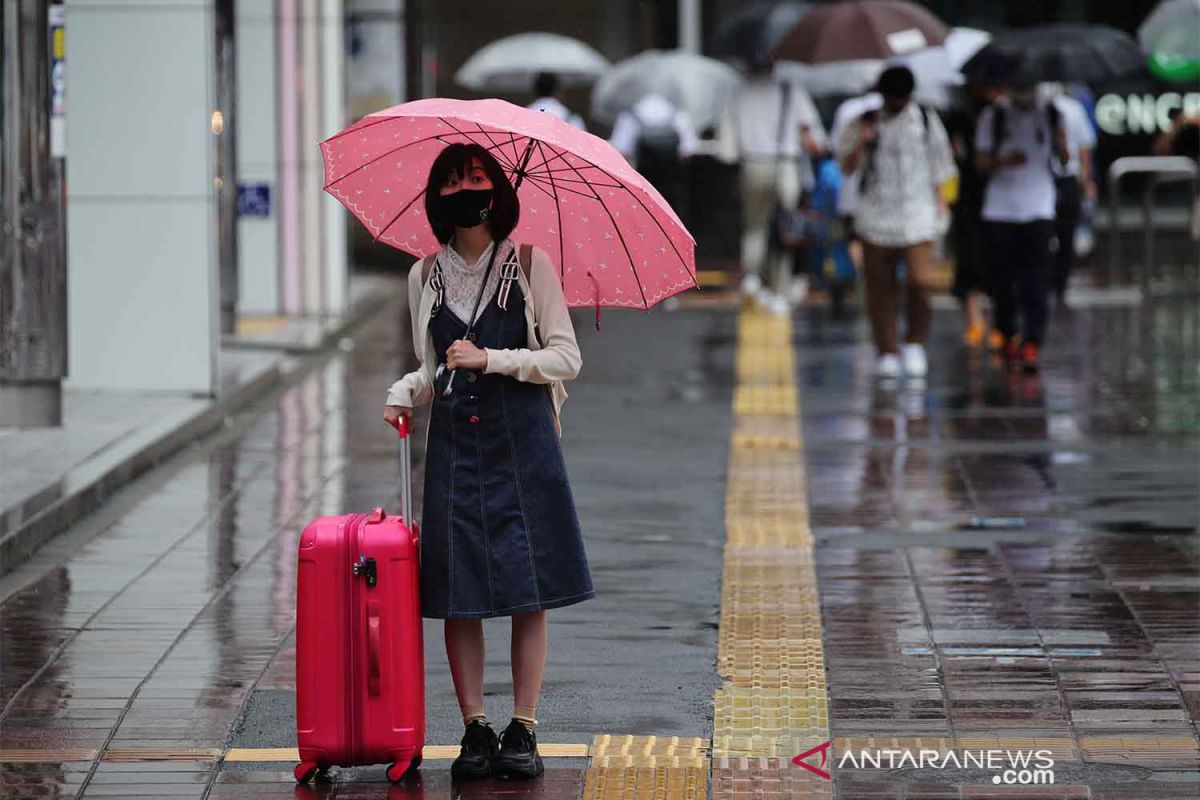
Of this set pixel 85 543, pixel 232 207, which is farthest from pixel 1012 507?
pixel 232 207

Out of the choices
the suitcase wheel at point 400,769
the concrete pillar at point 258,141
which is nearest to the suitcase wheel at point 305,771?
the suitcase wheel at point 400,769

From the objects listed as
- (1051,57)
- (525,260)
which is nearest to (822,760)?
(525,260)

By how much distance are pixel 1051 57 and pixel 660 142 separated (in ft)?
30.9

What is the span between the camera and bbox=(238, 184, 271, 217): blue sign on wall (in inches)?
655

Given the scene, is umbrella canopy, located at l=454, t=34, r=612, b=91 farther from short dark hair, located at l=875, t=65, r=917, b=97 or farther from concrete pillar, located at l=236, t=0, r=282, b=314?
short dark hair, located at l=875, t=65, r=917, b=97

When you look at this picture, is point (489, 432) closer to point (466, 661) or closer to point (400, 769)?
point (466, 661)

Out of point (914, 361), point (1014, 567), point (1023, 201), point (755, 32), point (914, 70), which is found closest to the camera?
point (1014, 567)

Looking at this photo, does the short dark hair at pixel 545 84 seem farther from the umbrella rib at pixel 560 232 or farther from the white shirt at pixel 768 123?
the umbrella rib at pixel 560 232

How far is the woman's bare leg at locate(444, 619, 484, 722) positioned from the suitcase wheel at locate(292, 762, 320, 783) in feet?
1.26

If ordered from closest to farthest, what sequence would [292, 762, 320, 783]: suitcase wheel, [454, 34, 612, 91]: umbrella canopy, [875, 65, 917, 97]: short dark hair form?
[292, 762, 320, 783]: suitcase wheel → [875, 65, 917, 97]: short dark hair → [454, 34, 612, 91]: umbrella canopy

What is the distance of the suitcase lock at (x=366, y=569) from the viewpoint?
5348 mm

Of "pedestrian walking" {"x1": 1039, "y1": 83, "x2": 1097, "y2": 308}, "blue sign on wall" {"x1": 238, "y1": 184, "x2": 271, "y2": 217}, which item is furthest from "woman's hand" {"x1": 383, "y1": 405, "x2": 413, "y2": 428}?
"blue sign on wall" {"x1": 238, "y1": 184, "x2": 271, "y2": 217}

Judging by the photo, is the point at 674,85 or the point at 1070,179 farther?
the point at 674,85

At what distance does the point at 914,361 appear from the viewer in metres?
14.0
